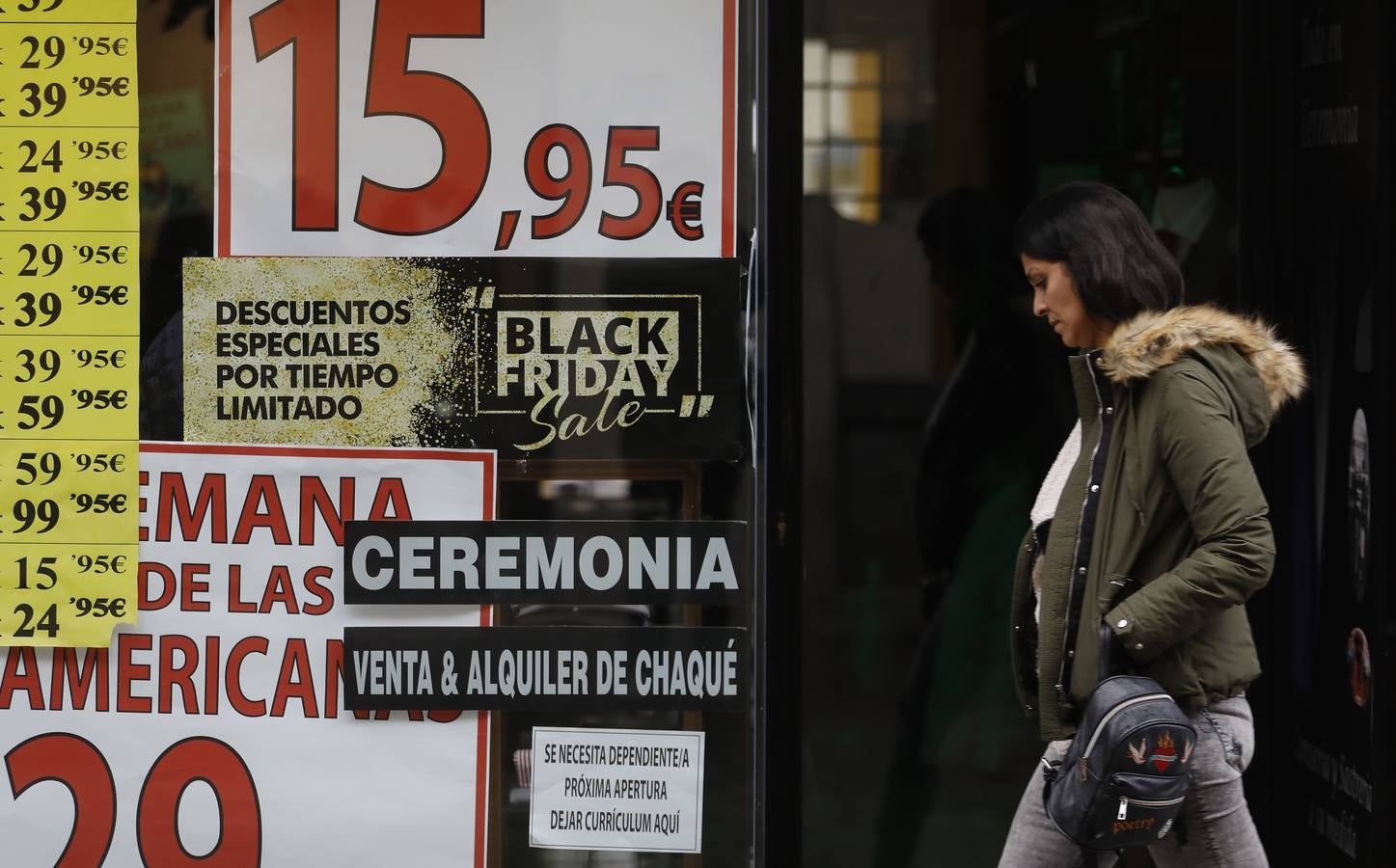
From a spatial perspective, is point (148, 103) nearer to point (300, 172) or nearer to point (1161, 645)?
point (300, 172)

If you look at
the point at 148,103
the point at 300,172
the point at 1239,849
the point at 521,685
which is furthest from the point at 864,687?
the point at 148,103

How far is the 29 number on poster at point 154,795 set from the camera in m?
4.01

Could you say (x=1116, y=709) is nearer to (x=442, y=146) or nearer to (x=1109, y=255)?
(x=1109, y=255)

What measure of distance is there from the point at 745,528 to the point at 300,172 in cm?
141

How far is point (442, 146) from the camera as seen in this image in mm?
3928

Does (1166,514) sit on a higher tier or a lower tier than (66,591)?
higher

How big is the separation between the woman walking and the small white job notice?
3.60 feet

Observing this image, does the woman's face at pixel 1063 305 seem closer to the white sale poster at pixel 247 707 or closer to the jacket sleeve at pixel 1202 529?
the jacket sleeve at pixel 1202 529

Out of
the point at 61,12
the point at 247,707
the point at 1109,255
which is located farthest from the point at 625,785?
the point at 61,12

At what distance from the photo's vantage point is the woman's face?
124 inches

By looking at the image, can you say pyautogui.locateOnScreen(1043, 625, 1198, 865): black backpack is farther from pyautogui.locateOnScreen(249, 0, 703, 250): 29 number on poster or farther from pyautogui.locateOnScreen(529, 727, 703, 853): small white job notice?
pyautogui.locateOnScreen(249, 0, 703, 250): 29 number on poster

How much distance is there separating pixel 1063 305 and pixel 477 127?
1.56 metres

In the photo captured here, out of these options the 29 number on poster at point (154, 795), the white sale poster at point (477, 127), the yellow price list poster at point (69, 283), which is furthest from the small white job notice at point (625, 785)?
the yellow price list poster at point (69, 283)

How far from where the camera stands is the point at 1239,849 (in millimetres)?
3090
